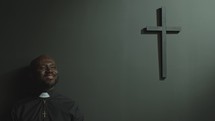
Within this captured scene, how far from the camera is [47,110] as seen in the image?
2021mm

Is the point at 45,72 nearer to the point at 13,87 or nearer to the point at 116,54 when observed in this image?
the point at 13,87

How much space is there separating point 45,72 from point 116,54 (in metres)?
0.56

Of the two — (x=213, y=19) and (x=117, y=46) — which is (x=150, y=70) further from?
(x=213, y=19)

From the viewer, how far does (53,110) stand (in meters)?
2.04

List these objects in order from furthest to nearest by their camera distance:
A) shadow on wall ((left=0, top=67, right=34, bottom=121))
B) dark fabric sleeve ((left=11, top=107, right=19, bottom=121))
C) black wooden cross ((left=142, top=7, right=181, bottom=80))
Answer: black wooden cross ((left=142, top=7, right=181, bottom=80)) < shadow on wall ((left=0, top=67, right=34, bottom=121)) < dark fabric sleeve ((left=11, top=107, right=19, bottom=121))

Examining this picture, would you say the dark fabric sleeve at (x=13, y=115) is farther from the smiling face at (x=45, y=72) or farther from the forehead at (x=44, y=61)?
the forehead at (x=44, y=61)

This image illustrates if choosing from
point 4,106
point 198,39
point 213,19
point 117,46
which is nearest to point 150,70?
point 117,46

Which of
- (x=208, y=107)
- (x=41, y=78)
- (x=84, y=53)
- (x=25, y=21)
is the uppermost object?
(x=25, y=21)

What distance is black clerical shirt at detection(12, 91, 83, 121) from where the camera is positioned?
199 cm

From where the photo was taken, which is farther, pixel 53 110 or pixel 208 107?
pixel 208 107

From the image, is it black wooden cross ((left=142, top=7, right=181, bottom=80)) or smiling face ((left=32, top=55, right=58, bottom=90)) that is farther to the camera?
black wooden cross ((left=142, top=7, right=181, bottom=80))

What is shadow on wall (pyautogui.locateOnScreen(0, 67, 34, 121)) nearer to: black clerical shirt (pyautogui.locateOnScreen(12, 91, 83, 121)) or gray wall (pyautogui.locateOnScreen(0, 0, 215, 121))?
gray wall (pyautogui.locateOnScreen(0, 0, 215, 121))

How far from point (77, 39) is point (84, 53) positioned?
11cm

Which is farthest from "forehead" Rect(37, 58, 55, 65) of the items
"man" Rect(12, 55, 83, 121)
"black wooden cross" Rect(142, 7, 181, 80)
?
"black wooden cross" Rect(142, 7, 181, 80)
